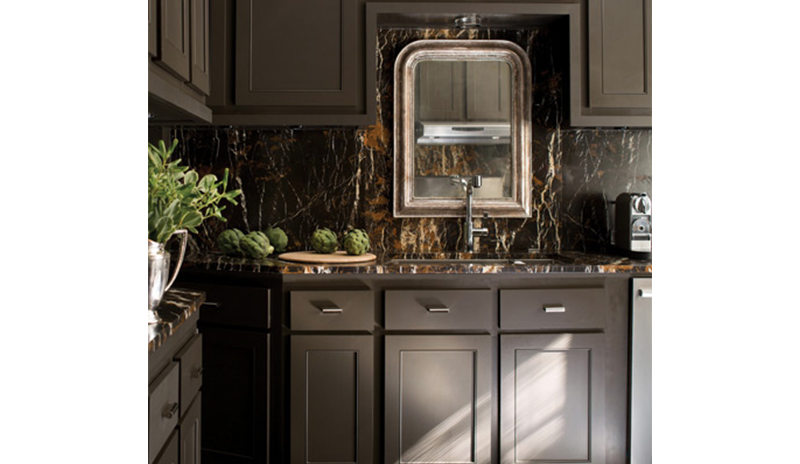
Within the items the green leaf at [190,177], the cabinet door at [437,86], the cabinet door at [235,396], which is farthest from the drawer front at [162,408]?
the cabinet door at [437,86]

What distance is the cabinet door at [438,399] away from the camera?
2.12 m

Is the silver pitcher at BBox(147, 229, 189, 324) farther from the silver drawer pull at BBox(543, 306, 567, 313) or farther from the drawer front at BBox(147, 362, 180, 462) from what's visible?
the silver drawer pull at BBox(543, 306, 567, 313)

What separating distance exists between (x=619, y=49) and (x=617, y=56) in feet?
0.10

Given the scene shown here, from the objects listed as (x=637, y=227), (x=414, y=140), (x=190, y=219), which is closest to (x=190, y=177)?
(x=190, y=219)

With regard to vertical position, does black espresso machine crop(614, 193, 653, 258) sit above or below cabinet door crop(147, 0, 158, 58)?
below

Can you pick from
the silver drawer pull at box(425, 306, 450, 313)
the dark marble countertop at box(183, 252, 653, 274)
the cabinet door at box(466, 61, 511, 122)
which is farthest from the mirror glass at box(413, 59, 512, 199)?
the silver drawer pull at box(425, 306, 450, 313)

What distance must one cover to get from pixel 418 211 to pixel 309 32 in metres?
0.94

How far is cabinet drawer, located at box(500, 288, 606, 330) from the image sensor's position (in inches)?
83.8

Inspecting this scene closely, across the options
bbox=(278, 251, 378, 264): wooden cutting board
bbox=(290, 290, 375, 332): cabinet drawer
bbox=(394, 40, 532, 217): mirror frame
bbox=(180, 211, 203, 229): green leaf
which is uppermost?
bbox=(394, 40, 532, 217): mirror frame

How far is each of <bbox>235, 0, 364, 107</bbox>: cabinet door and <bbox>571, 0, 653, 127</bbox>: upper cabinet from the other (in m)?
0.99

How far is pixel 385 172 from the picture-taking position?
2.72 m

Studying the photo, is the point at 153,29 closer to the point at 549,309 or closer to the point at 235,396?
the point at 235,396

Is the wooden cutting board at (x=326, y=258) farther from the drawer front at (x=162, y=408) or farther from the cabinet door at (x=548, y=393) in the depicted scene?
the drawer front at (x=162, y=408)
